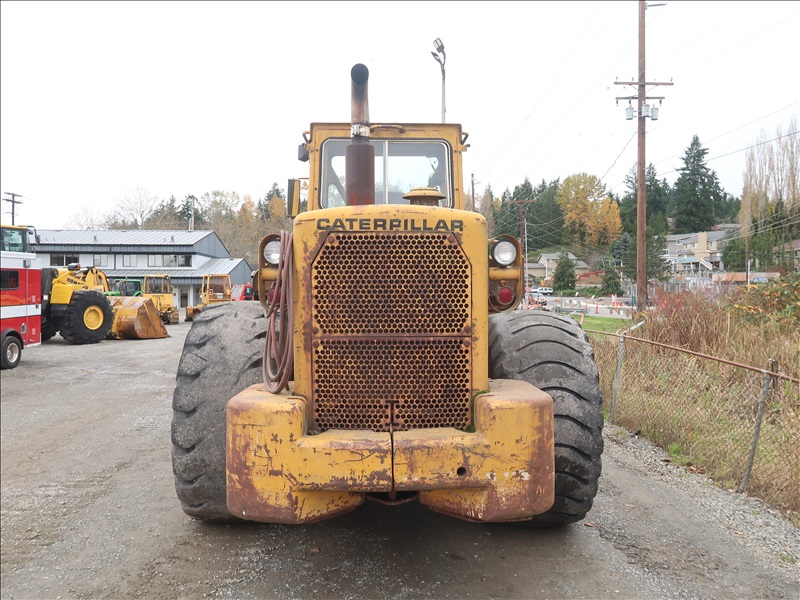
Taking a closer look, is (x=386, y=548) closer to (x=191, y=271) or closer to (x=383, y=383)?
(x=383, y=383)

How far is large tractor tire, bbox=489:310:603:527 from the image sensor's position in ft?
10.7

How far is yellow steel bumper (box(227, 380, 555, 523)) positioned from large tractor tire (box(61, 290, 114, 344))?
18.3 metres

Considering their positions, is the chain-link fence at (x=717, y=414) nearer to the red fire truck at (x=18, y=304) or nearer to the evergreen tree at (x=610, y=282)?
the red fire truck at (x=18, y=304)

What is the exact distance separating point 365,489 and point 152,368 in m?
11.5

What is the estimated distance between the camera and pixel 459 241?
300 centimetres

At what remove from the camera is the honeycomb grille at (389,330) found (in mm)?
2969

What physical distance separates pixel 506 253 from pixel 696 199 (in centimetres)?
2714

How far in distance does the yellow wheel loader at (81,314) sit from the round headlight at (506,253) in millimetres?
18375

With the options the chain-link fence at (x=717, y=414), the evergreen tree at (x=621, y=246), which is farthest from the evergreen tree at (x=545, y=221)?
the chain-link fence at (x=717, y=414)

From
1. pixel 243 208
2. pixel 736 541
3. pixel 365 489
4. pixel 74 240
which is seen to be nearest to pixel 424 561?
pixel 365 489

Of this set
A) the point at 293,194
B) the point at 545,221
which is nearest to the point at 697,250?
the point at 545,221

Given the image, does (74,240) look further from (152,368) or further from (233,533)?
(233,533)

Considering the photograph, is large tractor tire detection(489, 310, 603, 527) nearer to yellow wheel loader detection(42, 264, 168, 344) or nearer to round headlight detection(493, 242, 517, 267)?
round headlight detection(493, 242, 517, 267)

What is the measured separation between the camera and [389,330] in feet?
9.79
